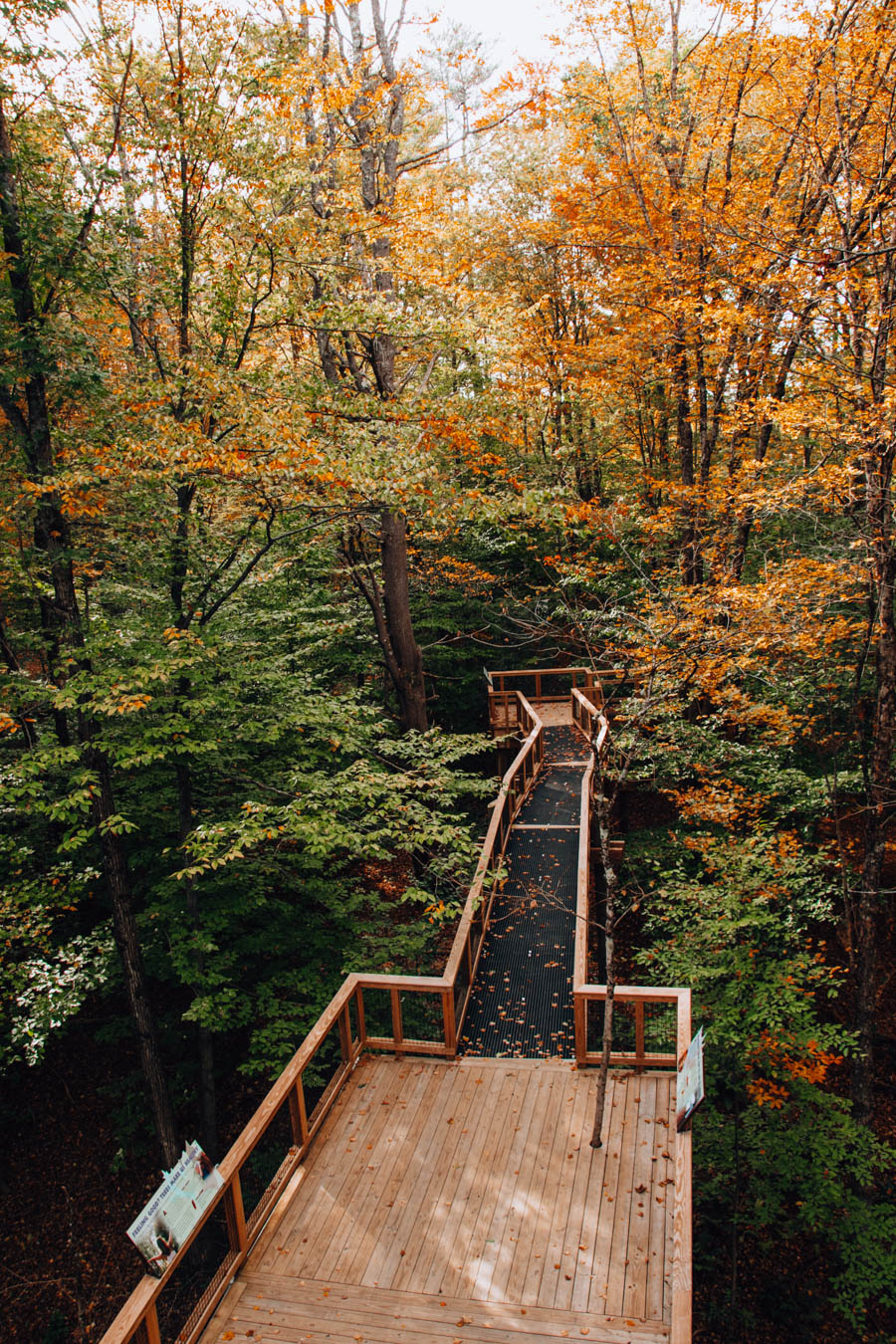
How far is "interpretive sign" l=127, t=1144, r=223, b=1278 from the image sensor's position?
10.1ft

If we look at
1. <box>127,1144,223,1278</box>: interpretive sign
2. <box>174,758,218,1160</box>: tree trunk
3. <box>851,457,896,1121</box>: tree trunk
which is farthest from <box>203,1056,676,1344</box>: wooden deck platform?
<box>851,457,896,1121</box>: tree trunk

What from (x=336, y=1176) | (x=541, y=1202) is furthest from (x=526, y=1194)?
(x=336, y=1176)

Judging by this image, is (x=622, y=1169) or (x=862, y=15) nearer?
(x=622, y=1169)

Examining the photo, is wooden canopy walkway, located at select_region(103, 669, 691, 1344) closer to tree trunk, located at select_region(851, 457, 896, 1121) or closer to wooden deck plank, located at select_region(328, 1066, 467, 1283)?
wooden deck plank, located at select_region(328, 1066, 467, 1283)

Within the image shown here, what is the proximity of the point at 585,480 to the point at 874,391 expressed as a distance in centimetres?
1340

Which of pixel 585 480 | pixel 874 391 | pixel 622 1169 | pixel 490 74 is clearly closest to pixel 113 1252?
pixel 622 1169

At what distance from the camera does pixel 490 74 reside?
47.6 ft

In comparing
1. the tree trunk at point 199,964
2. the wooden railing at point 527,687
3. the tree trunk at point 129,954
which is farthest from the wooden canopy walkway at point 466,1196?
the wooden railing at point 527,687

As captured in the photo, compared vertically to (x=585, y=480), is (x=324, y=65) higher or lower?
higher

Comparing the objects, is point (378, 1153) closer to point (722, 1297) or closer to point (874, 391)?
point (722, 1297)

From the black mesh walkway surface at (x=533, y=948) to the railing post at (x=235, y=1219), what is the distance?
264cm

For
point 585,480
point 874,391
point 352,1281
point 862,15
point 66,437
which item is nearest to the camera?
point 352,1281

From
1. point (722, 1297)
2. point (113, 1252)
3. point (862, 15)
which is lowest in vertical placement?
point (113, 1252)

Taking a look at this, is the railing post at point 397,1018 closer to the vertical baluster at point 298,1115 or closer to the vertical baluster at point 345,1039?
Result: the vertical baluster at point 345,1039
